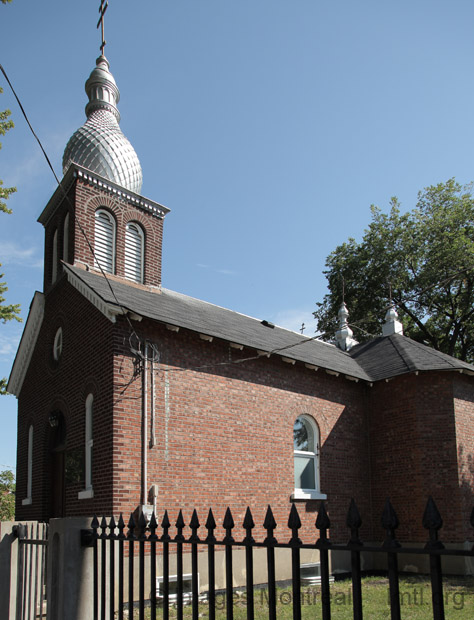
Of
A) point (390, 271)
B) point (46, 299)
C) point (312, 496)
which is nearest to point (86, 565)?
point (312, 496)

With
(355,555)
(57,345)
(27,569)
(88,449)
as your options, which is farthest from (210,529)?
(57,345)

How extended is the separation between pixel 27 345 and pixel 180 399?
21.0 ft

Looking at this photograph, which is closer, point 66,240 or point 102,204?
point 66,240

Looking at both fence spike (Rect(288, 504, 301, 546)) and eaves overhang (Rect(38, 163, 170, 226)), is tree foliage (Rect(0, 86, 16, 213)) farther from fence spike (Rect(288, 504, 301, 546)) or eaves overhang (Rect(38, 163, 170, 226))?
fence spike (Rect(288, 504, 301, 546))

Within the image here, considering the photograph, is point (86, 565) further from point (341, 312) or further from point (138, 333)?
point (341, 312)

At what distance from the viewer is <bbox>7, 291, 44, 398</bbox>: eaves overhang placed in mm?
15812

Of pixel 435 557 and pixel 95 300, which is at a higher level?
pixel 95 300

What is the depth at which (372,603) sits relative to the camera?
31.1ft

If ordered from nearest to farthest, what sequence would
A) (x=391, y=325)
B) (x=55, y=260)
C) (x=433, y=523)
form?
(x=433, y=523)
(x=55, y=260)
(x=391, y=325)

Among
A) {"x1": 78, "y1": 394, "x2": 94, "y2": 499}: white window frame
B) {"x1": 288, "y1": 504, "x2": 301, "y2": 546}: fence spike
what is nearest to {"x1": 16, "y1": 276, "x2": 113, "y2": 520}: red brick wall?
{"x1": 78, "y1": 394, "x2": 94, "y2": 499}: white window frame

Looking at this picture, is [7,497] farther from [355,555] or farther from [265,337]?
[355,555]

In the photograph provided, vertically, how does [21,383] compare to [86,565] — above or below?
above

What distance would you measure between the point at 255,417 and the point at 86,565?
9.12 m

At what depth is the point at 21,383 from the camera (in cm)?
1670
